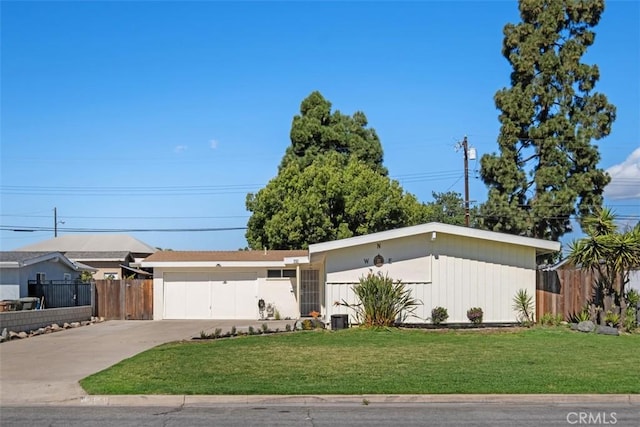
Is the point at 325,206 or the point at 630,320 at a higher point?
the point at 325,206

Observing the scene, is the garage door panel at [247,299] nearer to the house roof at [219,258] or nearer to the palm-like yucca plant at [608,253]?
the house roof at [219,258]

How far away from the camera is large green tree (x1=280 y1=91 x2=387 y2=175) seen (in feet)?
147

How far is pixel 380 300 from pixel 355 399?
1141 cm

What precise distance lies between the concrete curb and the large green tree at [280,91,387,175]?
33405 mm

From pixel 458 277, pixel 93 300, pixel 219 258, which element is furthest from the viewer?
pixel 93 300

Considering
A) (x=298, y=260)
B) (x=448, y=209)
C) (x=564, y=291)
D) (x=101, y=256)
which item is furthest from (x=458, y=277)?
(x=448, y=209)

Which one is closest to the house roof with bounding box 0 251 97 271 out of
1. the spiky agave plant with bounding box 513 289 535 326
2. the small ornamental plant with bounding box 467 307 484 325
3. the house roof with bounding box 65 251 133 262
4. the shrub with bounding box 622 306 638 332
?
the house roof with bounding box 65 251 133 262

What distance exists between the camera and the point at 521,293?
23625 millimetres

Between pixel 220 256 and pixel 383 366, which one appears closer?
pixel 383 366

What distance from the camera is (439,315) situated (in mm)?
23016

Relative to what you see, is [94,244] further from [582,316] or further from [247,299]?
[582,316]

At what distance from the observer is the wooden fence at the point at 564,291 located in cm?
2294

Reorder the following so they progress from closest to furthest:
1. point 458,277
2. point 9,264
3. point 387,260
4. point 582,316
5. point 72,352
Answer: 1. point 72,352
2. point 582,316
3. point 458,277
4. point 387,260
5. point 9,264

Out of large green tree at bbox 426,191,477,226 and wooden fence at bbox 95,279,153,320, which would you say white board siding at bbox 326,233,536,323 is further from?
large green tree at bbox 426,191,477,226
